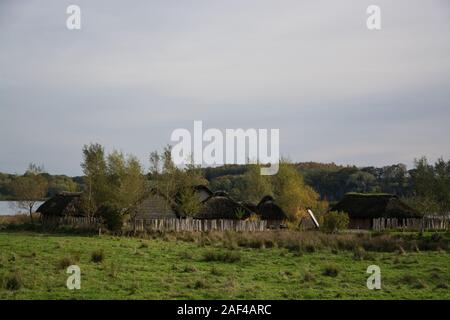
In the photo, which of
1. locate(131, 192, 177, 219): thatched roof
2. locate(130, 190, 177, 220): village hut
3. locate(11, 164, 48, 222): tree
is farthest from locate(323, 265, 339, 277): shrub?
locate(11, 164, 48, 222): tree

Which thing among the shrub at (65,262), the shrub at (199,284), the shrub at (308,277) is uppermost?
the shrub at (65,262)

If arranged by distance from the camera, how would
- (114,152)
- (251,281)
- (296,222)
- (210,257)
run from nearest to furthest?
1. (251,281)
2. (210,257)
3. (114,152)
4. (296,222)

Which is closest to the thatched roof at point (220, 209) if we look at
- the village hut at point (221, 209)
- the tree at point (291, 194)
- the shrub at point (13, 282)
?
the village hut at point (221, 209)

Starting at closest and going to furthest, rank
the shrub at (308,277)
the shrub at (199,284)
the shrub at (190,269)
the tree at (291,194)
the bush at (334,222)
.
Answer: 1. the shrub at (199,284)
2. the shrub at (308,277)
3. the shrub at (190,269)
4. the bush at (334,222)
5. the tree at (291,194)

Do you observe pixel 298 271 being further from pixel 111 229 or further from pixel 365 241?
pixel 111 229

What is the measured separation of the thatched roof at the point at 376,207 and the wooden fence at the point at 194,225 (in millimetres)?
12050

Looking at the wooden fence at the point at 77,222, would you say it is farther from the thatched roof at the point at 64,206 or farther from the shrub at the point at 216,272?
the shrub at the point at 216,272

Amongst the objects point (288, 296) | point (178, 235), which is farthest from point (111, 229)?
point (288, 296)

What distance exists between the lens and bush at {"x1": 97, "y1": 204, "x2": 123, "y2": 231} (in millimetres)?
45219

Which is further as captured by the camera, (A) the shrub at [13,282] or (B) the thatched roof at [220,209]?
(B) the thatched roof at [220,209]

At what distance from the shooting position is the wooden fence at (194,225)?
48.6 meters

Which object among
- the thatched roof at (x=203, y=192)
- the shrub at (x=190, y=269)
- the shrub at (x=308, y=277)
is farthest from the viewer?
the thatched roof at (x=203, y=192)
